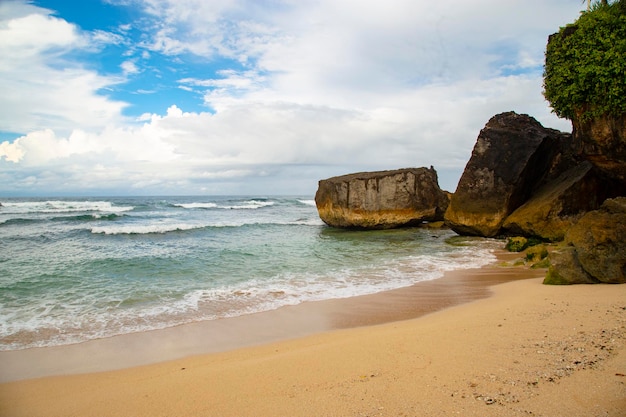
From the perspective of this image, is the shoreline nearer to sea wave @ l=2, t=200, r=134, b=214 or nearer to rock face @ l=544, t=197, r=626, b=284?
rock face @ l=544, t=197, r=626, b=284

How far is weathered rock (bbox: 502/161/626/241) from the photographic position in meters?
13.9

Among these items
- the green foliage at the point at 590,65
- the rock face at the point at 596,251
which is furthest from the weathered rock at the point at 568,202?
the rock face at the point at 596,251

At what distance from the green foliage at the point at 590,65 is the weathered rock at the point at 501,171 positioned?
15.1 ft

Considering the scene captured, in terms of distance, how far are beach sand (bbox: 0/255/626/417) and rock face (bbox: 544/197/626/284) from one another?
47cm

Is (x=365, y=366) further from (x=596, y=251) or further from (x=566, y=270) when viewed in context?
(x=596, y=251)

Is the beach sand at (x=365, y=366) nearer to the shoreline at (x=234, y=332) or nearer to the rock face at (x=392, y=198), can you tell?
the shoreline at (x=234, y=332)

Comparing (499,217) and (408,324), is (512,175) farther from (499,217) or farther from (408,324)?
(408,324)

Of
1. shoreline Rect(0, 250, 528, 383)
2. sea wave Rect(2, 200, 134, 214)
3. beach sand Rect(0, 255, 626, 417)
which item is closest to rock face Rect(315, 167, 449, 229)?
shoreline Rect(0, 250, 528, 383)

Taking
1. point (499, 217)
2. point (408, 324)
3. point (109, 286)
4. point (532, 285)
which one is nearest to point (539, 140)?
point (499, 217)

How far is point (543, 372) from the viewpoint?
3543 mm

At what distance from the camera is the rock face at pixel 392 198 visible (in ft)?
70.5

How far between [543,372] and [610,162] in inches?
418

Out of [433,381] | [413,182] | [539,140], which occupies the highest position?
[539,140]

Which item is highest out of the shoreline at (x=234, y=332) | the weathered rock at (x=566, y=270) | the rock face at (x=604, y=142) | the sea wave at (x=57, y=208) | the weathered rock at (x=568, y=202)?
the rock face at (x=604, y=142)
